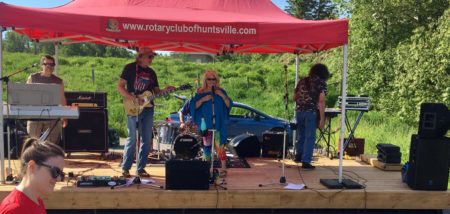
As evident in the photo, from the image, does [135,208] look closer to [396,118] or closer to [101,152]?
[101,152]

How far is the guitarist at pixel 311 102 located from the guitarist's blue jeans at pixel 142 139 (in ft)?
7.44

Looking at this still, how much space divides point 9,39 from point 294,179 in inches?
2643

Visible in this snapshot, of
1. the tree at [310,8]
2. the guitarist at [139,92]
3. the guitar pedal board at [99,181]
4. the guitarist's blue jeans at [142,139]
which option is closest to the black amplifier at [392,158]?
the guitarist at [139,92]

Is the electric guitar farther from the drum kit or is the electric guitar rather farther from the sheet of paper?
the sheet of paper

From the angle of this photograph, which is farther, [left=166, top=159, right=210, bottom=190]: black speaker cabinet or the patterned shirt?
the patterned shirt

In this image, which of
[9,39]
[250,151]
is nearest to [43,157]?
[250,151]

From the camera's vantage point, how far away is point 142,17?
15.0 feet

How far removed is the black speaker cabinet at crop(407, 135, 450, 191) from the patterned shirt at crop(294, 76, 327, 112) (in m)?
1.46

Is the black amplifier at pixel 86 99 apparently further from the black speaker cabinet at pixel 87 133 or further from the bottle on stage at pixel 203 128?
the bottle on stage at pixel 203 128

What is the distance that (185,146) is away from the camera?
657 cm

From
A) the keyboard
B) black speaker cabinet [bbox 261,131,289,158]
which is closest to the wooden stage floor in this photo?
the keyboard

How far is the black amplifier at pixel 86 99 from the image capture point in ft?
21.2

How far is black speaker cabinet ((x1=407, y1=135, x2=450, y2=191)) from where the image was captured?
4668mm

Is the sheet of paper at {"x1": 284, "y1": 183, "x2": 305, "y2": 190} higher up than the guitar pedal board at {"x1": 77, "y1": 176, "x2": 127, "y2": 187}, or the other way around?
the guitar pedal board at {"x1": 77, "y1": 176, "x2": 127, "y2": 187}
